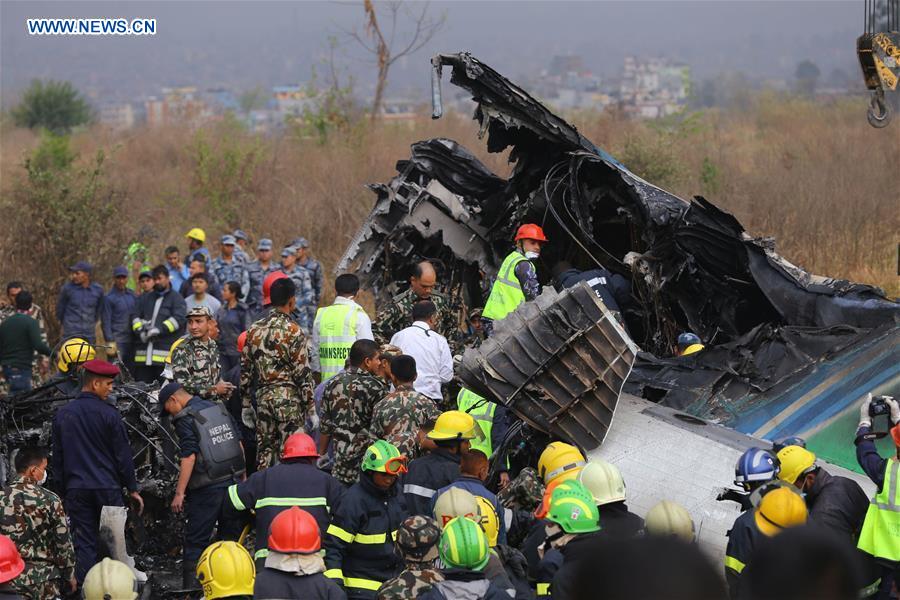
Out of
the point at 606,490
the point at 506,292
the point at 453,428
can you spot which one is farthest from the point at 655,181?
the point at 606,490

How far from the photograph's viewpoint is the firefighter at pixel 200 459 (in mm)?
7723

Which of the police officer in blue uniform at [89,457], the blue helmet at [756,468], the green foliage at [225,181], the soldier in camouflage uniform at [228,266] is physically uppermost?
the blue helmet at [756,468]

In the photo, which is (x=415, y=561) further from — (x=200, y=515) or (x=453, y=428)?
(x=200, y=515)

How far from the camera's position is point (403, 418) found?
7.31 metres

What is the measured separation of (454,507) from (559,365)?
238 cm

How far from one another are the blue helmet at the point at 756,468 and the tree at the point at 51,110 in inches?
1810

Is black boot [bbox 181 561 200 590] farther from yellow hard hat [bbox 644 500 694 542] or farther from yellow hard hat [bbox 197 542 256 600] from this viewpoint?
yellow hard hat [bbox 644 500 694 542]

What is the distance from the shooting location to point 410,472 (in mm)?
6574

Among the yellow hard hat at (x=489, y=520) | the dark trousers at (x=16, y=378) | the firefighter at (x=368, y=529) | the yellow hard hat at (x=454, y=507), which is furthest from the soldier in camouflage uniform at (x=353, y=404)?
the dark trousers at (x=16, y=378)

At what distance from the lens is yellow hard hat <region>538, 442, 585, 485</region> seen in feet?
21.6

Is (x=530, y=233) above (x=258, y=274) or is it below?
above

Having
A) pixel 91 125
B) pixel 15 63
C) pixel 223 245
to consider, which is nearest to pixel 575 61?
pixel 15 63

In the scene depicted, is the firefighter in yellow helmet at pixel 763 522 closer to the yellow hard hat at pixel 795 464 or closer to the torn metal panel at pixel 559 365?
the yellow hard hat at pixel 795 464

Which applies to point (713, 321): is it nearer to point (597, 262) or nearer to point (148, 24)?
point (597, 262)
